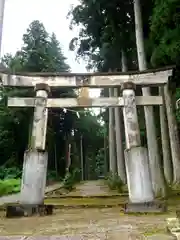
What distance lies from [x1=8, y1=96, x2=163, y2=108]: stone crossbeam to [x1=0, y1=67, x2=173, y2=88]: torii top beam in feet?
1.60

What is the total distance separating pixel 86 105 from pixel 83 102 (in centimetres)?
14

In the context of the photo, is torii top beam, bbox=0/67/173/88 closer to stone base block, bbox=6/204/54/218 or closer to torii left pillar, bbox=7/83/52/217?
torii left pillar, bbox=7/83/52/217

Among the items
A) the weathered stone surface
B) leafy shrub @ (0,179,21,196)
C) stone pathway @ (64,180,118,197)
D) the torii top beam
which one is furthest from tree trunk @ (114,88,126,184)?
the weathered stone surface

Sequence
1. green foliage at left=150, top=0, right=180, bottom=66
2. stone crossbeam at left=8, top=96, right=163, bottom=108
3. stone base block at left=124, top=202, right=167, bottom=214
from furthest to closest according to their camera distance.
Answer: green foliage at left=150, top=0, right=180, bottom=66, stone crossbeam at left=8, top=96, right=163, bottom=108, stone base block at left=124, top=202, right=167, bottom=214

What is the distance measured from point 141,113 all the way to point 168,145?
4105 millimetres

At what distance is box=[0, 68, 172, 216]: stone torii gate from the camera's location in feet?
24.6

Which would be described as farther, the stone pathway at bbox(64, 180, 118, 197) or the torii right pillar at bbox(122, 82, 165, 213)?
the stone pathway at bbox(64, 180, 118, 197)

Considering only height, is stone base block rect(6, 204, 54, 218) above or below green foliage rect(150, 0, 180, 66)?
below

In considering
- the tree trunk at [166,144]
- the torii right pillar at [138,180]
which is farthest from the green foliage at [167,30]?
the torii right pillar at [138,180]

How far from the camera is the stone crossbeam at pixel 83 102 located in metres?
8.44

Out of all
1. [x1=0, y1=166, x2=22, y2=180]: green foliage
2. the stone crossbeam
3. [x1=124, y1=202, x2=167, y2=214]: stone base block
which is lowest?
[x1=124, y1=202, x2=167, y2=214]: stone base block

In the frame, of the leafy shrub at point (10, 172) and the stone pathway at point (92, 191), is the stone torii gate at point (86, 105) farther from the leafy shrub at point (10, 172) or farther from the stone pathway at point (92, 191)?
the leafy shrub at point (10, 172)

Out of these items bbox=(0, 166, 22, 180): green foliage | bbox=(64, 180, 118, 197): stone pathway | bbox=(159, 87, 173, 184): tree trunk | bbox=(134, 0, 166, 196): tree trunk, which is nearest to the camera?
bbox=(134, 0, 166, 196): tree trunk

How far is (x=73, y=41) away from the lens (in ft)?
56.1
